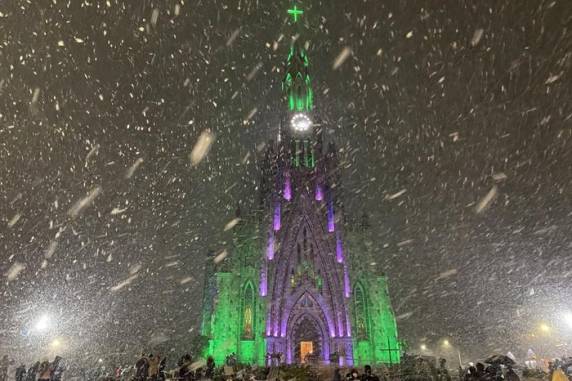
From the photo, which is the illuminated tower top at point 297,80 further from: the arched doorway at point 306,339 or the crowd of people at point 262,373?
the crowd of people at point 262,373

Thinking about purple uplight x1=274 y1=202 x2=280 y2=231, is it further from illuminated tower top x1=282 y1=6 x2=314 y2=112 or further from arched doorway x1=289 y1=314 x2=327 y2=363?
illuminated tower top x1=282 y1=6 x2=314 y2=112

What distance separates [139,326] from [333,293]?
34.1m

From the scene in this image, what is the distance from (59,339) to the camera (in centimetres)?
4531

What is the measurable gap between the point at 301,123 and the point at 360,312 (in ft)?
91.3

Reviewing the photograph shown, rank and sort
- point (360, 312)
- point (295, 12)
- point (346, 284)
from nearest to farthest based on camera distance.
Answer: point (360, 312) < point (346, 284) < point (295, 12)

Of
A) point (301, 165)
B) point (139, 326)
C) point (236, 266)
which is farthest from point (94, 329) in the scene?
point (301, 165)

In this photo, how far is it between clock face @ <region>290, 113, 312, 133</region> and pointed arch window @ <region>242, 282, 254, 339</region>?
24068 millimetres

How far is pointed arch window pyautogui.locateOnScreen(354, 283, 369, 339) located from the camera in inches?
1545

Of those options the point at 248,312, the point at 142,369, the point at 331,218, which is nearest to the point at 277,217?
the point at 331,218

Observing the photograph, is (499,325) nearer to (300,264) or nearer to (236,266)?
(300,264)

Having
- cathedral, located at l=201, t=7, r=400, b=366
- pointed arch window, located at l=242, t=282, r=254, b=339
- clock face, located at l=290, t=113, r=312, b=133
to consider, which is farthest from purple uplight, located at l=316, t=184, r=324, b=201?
pointed arch window, located at l=242, t=282, r=254, b=339

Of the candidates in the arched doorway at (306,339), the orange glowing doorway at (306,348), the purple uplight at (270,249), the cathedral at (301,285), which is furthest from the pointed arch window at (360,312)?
the purple uplight at (270,249)

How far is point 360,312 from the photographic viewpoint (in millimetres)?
40562

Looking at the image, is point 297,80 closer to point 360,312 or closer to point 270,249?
point 270,249
